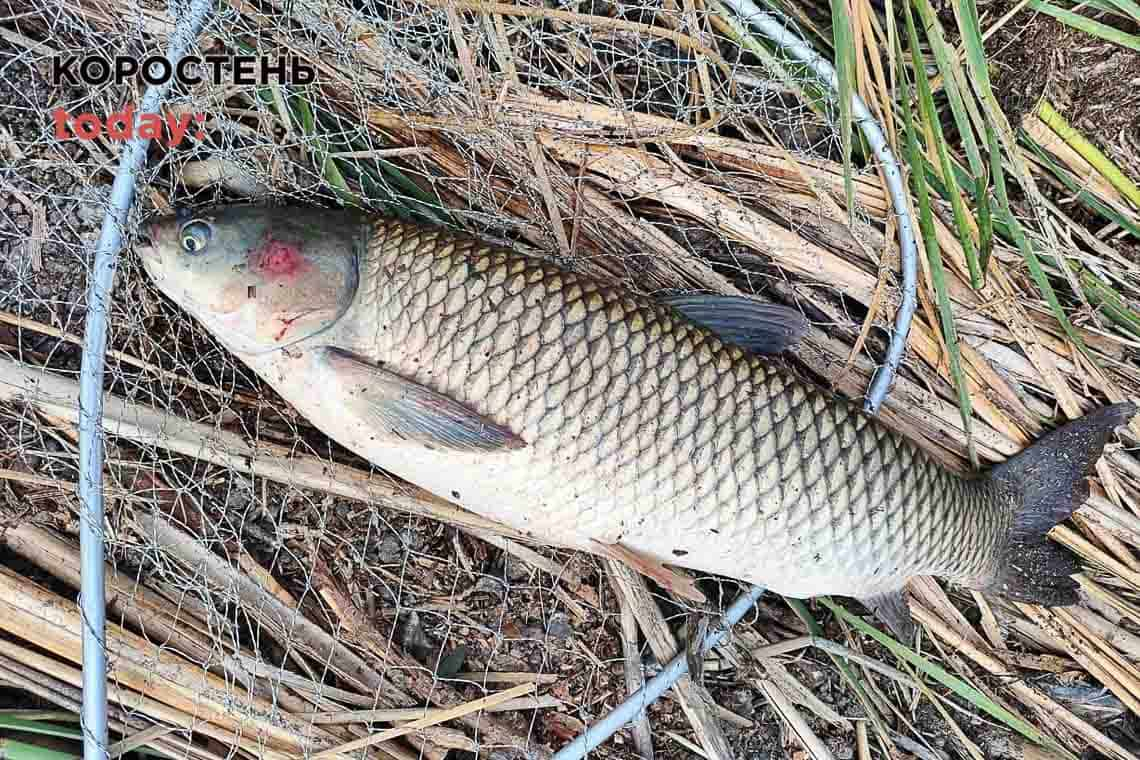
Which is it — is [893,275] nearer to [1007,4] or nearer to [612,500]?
[1007,4]

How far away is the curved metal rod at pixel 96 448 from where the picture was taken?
1.84 meters

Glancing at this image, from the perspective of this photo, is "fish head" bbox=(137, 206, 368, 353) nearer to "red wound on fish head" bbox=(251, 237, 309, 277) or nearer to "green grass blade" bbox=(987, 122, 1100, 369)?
"red wound on fish head" bbox=(251, 237, 309, 277)

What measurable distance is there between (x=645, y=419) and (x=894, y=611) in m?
0.92

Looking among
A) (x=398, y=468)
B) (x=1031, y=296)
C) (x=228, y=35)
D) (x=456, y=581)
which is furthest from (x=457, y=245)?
(x=1031, y=296)

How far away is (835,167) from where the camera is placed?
220 centimetres

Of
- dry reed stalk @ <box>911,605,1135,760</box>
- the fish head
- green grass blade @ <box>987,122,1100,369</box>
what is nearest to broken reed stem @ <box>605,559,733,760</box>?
dry reed stalk @ <box>911,605,1135,760</box>

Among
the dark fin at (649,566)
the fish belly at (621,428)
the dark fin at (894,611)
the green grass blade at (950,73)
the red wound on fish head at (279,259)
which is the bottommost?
the dark fin at (894,611)

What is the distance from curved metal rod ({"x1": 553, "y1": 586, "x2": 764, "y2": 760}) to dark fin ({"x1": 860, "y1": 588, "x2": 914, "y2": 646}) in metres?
0.30

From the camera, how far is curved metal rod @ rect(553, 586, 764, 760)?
7.04 feet

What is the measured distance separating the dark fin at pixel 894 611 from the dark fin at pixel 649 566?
0.52 metres

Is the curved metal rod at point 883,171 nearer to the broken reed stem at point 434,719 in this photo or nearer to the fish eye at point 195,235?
the broken reed stem at point 434,719

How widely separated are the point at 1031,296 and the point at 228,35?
224 centimetres

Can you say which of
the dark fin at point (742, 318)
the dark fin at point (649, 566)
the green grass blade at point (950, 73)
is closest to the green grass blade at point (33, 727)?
the dark fin at point (649, 566)

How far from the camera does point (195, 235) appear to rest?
173cm
